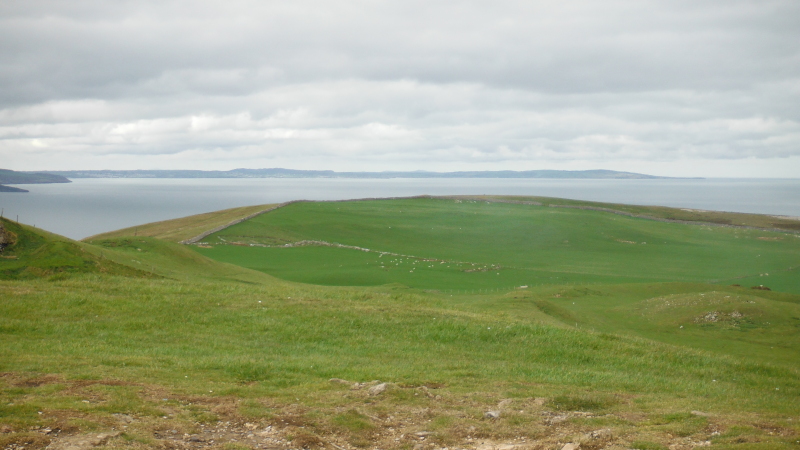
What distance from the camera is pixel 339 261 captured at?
46594mm

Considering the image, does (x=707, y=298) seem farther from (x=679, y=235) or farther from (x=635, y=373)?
(x=679, y=235)

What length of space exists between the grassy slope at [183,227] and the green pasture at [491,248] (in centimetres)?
313

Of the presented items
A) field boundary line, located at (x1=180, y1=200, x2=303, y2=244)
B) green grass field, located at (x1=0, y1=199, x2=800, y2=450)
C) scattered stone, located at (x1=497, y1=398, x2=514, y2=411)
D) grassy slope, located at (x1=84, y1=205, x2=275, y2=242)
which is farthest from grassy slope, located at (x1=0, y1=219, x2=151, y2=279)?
grassy slope, located at (x1=84, y1=205, x2=275, y2=242)

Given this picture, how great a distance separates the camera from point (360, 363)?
12789 mm

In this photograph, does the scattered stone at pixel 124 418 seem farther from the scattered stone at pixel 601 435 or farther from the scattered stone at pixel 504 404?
the scattered stone at pixel 601 435

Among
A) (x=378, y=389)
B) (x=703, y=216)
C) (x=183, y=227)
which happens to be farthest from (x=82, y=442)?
(x=703, y=216)

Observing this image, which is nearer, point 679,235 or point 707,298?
point 707,298

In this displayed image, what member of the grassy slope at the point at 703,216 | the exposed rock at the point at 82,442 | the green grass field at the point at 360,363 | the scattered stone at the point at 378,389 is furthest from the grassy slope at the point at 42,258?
the grassy slope at the point at 703,216

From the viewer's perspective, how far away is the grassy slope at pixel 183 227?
55.6 meters

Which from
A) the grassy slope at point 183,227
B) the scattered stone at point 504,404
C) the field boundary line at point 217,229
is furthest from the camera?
the grassy slope at point 183,227

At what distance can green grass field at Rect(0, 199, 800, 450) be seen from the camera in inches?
318

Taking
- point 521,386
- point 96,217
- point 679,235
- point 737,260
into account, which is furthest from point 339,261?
point 96,217

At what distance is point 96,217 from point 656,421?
141 m

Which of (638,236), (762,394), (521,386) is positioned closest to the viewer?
(521,386)
